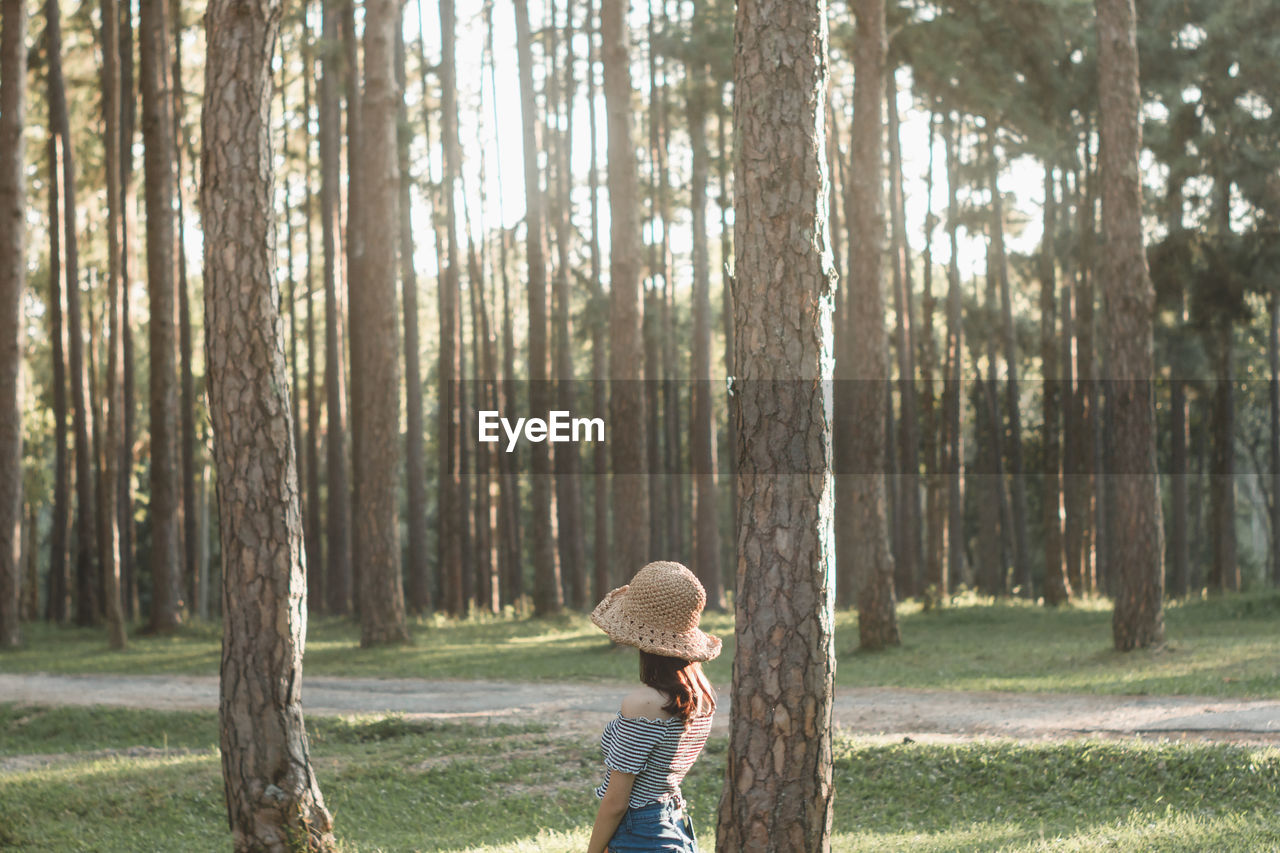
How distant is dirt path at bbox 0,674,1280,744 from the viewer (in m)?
9.70

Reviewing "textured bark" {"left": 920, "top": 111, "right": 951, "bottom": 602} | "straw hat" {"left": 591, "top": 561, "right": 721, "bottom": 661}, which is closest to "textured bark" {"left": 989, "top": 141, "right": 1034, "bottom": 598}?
"textured bark" {"left": 920, "top": 111, "right": 951, "bottom": 602}

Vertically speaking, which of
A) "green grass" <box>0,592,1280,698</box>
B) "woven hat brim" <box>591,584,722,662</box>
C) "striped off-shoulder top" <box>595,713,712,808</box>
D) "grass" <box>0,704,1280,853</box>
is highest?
"woven hat brim" <box>591,584,722,662</box>

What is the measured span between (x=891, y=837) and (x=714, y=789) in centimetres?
180

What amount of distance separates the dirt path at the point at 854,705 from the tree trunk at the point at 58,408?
9.97 meters

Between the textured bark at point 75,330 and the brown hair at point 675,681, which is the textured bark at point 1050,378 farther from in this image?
the brown hair at point 675,681

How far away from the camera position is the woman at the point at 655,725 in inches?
141

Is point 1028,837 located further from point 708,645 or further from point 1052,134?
point 1052,134

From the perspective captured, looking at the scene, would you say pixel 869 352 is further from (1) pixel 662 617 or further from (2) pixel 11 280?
(2) pixel 11 280

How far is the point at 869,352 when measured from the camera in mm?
15156

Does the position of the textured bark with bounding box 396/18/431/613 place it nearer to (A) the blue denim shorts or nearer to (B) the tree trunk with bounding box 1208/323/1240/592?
(B) the tree trunk with bounding box 1208/323/1240/592

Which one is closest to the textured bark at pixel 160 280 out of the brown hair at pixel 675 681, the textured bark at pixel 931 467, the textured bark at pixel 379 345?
the textured bark at pixel 379 345

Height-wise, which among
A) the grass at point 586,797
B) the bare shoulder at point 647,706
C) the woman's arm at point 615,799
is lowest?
the grass at point 586,797

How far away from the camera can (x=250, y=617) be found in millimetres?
6512

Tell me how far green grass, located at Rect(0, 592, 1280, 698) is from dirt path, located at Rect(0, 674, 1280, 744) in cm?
61
